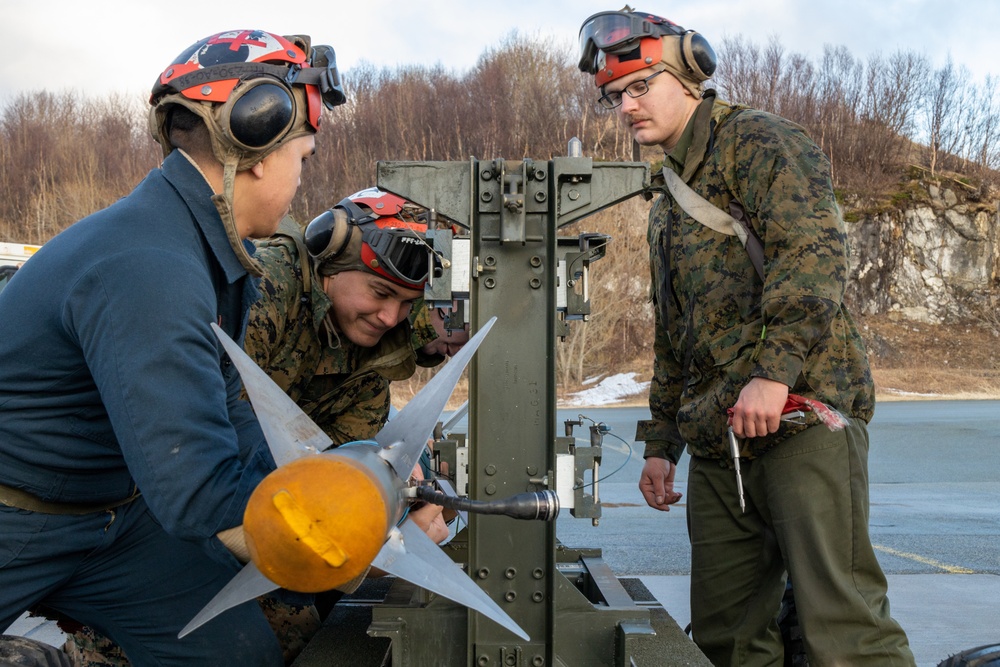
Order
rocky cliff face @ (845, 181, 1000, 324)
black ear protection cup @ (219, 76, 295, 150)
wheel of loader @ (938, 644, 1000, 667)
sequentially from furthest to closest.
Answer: rocky cliff face @ (845, 181, 1000, 324) < wheel of loader @ (938, 644, 1000, 667) < black ear protection cup @ (219, 76, 295, 150)

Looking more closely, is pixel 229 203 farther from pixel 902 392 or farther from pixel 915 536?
pixel 902 392

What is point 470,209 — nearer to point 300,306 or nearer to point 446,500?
point 446,500

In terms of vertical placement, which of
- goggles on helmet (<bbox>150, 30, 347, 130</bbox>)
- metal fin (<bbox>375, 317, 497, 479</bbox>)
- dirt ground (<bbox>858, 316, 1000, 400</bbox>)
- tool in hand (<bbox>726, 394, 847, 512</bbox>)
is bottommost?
dirt ground (<bbox>858, 316, 1000, 400</bbox>)

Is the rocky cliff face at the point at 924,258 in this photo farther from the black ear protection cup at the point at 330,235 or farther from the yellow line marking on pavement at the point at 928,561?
the black ear protection cup at the point at 330,235

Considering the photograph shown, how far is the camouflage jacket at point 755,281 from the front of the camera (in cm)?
259

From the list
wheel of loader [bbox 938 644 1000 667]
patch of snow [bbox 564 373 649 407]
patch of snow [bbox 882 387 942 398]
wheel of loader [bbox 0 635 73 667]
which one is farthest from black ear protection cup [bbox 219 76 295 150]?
patch of snow [bbox 882 387 942 398]

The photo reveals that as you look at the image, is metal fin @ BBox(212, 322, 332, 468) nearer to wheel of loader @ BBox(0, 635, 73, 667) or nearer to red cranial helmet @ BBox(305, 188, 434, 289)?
wheel of loader @ BBox(0, 635, 73, 667)

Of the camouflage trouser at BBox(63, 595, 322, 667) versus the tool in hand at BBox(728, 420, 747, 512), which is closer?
the tool in hand at BBox(728, 420, 747, 512)

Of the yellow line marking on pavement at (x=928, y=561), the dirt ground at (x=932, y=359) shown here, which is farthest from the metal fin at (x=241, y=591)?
the dirt ground at (x=932, y=359)

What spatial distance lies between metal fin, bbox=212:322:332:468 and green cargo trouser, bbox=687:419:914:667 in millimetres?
1584

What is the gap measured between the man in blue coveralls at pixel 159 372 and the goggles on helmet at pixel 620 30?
1.05m

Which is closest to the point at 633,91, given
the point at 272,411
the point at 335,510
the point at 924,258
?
the point at 272,411

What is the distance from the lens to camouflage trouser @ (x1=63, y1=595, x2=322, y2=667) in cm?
279

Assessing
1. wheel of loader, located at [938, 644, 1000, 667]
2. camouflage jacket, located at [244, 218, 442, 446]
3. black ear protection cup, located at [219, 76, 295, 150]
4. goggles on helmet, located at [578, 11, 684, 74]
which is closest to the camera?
black ear protection cup, located at [219, 76, 295, 150]
